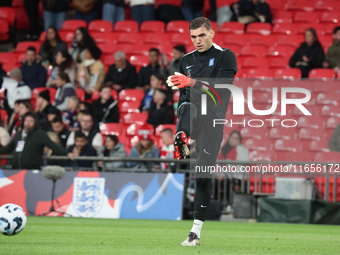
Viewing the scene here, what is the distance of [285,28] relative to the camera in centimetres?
1491

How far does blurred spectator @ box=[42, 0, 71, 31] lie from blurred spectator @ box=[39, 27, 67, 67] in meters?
1.29

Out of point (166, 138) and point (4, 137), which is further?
point (4, 137)

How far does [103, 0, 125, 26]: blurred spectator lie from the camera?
16.1m

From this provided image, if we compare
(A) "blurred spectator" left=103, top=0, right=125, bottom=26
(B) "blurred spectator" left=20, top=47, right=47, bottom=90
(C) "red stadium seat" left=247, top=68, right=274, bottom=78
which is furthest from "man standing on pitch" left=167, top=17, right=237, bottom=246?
(A) "blurred spectator" left=103, top=0, right=125, bottom=26

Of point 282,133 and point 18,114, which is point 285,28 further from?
point 18,114

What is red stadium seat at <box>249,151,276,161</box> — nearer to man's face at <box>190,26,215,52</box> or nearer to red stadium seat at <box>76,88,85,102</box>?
red stadium seat at <box>76,88,85,102</box>

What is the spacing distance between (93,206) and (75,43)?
6059 millimetres

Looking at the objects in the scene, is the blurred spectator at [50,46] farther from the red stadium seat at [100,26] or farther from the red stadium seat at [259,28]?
the red stadium seat at [259,28]

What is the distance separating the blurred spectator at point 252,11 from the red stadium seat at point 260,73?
2374mm

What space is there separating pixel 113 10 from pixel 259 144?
6928 mm

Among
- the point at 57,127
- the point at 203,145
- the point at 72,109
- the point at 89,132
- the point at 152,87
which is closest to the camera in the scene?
the point at 203,145

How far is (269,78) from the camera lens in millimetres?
13172

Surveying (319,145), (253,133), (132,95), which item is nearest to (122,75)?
(132,95)

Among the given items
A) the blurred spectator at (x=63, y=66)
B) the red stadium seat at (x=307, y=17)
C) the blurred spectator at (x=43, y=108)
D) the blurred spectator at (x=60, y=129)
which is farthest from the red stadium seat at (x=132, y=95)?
the red stadium seat at (x=307, y=17)
